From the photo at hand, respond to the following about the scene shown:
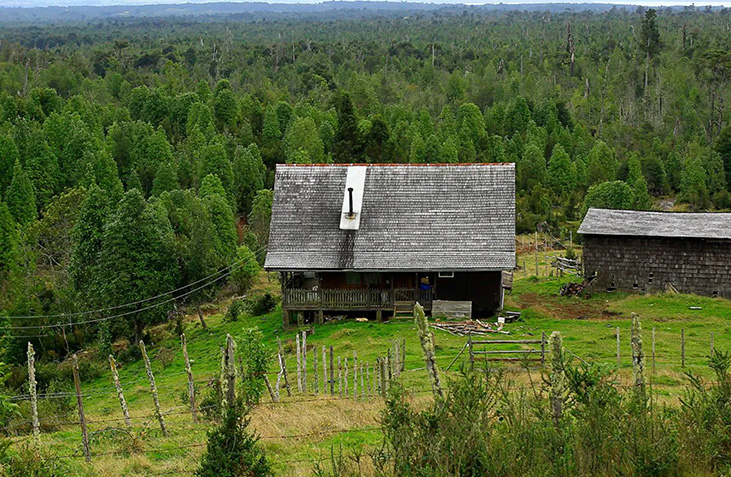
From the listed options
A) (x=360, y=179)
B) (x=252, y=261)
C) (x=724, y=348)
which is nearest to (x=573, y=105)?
(x=252, y=261)

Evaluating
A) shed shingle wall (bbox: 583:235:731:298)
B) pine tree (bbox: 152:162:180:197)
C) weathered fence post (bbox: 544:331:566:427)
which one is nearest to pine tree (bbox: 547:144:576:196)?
pine tree (bbox: 152:162:180:197)

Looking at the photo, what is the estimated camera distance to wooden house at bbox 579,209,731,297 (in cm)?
3459

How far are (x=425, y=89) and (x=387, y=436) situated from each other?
336ft

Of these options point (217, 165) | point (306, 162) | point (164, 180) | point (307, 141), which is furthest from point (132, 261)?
point (307, 141)

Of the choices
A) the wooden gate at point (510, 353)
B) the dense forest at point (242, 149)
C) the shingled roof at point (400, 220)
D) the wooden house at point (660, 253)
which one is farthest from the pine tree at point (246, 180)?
the wooden gate at point (510, 353)

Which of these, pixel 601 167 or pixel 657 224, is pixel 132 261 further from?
pixel 601 167

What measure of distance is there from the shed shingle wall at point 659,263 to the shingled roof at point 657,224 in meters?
0.35

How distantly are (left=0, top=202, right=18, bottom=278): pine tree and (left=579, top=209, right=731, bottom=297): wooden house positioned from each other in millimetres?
31224

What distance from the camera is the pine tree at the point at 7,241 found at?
47594 millimetres

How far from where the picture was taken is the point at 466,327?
30500 millimetres

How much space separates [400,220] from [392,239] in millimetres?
1073

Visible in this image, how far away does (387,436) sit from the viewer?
13172 mm

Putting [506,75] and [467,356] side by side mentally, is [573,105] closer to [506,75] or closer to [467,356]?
[506,75]

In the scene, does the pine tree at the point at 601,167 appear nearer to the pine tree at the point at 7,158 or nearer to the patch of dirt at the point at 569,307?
the patch of dirt at the point at 569,307
